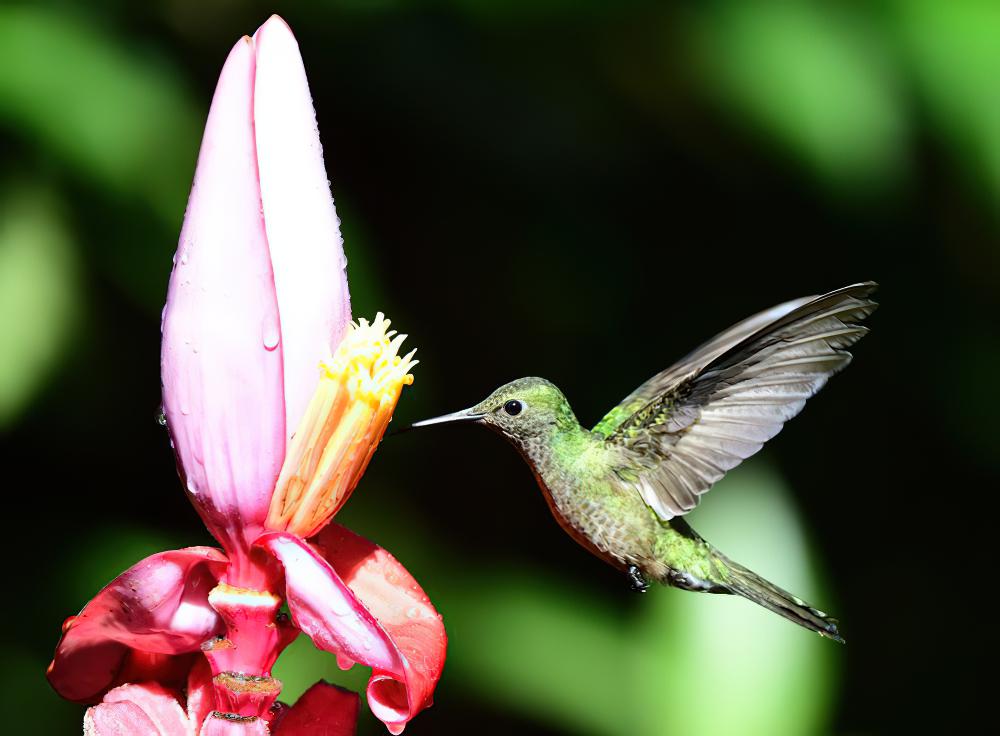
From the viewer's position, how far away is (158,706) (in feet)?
1.36

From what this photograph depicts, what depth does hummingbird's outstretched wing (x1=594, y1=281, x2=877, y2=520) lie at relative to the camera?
0.63 meters

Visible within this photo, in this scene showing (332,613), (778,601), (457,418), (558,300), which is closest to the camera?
(332,613)

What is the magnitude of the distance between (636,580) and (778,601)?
11 cm

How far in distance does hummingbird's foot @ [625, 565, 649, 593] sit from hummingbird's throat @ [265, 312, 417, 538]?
0.25 meters

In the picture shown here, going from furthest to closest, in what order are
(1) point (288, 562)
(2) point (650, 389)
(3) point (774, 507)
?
1. (3) point (774, 507)
2. (2) point (650, 389)
3. (1) point (288, 562)

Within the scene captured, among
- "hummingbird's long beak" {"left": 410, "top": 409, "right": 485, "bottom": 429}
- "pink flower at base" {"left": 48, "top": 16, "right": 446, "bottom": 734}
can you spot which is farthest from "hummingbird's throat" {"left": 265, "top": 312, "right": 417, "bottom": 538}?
"hummingbird's long beak" {"left": 410, "top": 409, "right": 485, "bottom": 429}

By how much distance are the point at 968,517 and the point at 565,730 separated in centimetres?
63

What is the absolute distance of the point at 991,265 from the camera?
1265mm

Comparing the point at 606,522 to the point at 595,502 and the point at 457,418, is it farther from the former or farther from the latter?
the point at 457,418

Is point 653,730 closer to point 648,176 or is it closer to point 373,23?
point 648,176

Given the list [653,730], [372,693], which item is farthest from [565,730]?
[372,693]

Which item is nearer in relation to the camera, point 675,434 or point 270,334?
point 270,334

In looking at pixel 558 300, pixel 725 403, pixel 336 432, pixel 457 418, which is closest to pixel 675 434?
pixel 725 403

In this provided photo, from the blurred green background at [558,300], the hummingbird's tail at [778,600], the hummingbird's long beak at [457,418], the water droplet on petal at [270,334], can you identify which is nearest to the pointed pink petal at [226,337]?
the water droplet on petal at [270,334]
